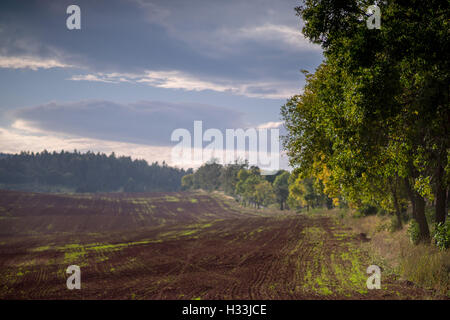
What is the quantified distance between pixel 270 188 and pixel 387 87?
325 ft

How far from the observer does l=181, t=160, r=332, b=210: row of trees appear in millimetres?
68875

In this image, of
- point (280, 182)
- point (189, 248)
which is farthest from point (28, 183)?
point (189, 248)

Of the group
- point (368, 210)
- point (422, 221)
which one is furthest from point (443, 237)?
point (368, 210)

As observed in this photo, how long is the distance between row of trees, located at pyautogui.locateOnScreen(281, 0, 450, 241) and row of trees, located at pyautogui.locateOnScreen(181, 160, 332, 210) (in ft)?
30.3

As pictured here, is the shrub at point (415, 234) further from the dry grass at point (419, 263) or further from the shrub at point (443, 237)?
the shrub at point (443, 237)

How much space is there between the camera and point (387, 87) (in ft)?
39.2

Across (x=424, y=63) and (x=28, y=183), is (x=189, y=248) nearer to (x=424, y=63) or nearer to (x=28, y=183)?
(x=424, y=63)

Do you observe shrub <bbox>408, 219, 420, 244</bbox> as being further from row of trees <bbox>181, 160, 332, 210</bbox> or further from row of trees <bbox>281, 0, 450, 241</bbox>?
row of trees <bbox>181, 160, 332, 210</bbox>

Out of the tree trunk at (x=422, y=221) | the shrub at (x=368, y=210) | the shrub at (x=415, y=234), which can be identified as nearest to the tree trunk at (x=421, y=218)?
the tree trunk at (x=422, y=221)

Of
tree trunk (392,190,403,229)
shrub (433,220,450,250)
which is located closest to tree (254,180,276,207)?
tree trunk (392,190,403,229)

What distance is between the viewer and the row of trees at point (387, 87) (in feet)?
38.1

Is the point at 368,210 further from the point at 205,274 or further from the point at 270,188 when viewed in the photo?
the point at 270,188

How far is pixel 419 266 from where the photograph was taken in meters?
11.8
